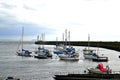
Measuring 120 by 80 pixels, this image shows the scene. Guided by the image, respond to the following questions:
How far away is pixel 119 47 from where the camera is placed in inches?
5689

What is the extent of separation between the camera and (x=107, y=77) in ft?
150

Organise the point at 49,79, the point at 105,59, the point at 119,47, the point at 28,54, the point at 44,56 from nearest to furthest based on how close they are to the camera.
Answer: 1. the point at 49,79
2. the point at 105,59
3. the point at 44,56
4. the point at 28,54
5. the point at 119,47

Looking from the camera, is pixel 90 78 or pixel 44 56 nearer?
pixel 90 78

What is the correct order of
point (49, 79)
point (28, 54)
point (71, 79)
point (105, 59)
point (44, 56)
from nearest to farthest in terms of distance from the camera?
point (71, 79), point (49, 79), point (105, 59), point (44, 56), point (28, 54)

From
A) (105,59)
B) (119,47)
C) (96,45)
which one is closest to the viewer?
(105,59)

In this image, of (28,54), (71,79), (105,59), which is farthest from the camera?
(28,54)

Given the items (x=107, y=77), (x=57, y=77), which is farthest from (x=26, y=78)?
(x=107, y=77)

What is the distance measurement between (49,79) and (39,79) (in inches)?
73.8

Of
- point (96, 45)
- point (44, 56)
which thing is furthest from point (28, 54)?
point (96, 45)

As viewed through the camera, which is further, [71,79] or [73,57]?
[73,57]

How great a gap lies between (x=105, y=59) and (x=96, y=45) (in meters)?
96.3

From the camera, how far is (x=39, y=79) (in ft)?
170

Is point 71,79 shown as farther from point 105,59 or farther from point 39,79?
point 105,59

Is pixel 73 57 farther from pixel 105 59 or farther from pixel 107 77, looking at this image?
pixel 107 77
